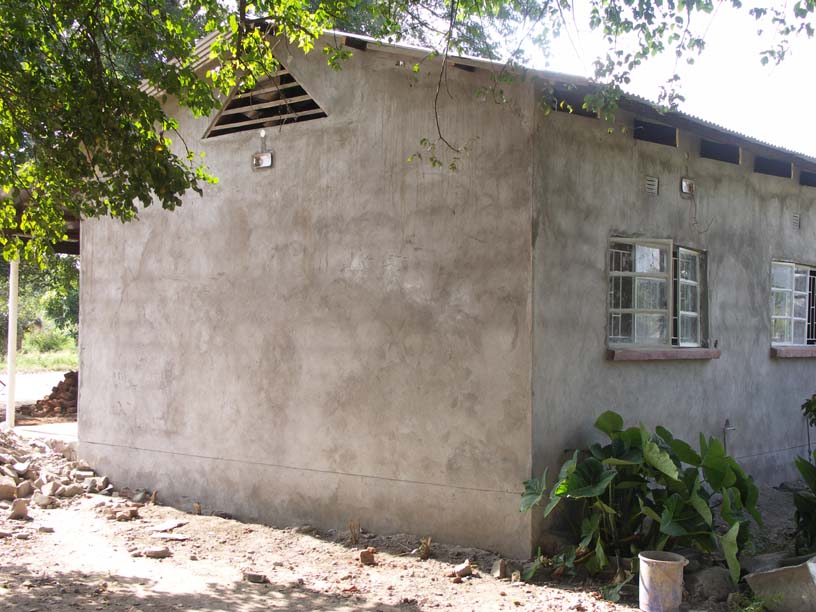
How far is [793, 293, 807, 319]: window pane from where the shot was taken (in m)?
10.8

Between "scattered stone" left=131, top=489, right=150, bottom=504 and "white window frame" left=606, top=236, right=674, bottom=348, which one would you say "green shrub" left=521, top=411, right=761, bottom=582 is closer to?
"white window frame" left=606, top=236, right=674, bottom=348

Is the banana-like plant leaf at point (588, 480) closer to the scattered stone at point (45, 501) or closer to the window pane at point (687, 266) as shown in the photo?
the window pane at point (687, 266)

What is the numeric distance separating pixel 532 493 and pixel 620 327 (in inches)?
87.3

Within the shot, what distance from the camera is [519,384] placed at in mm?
6945

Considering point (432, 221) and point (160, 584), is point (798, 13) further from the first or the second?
point (160, 584)

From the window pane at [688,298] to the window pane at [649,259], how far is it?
A: 0.48 m

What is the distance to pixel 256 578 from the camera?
6.70m

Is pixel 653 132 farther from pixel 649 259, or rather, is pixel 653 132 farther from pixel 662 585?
pixel 662 585

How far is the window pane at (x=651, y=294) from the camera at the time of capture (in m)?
8.09

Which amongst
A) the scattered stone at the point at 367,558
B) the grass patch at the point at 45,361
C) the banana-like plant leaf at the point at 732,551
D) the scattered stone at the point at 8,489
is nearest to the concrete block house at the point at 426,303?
the scattered stone at the point at 367,558

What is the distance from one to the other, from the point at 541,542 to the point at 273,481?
3.08 metres

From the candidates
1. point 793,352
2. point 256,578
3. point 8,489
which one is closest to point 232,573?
point 256,578

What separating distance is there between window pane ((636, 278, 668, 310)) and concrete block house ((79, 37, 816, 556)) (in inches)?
1.2

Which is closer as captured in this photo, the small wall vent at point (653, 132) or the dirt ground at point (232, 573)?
the dirt ground at point (232, 573)
